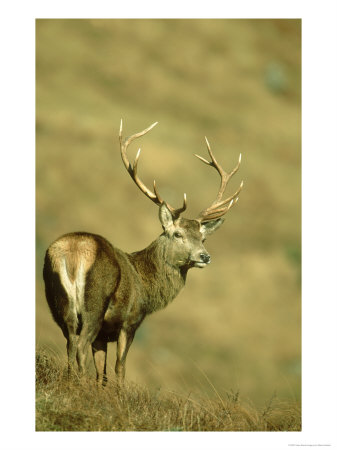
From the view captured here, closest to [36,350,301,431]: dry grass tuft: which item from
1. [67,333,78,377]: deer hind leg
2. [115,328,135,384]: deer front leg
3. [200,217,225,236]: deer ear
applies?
[67,333,78,377]: deer hind leg

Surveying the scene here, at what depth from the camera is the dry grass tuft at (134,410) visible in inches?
317

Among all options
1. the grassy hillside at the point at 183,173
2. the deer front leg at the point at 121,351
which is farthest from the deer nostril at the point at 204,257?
the grassy hillside at the point at 183,173

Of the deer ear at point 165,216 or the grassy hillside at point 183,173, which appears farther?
the grassy hillside at point 183,173

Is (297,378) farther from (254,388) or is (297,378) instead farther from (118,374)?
(118,374)

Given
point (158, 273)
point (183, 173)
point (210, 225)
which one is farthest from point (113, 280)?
point (183, 173)

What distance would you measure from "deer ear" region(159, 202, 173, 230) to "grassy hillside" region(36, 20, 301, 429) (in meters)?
15.0

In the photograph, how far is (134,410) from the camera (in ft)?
27.7

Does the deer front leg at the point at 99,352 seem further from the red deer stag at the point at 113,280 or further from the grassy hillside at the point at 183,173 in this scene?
the grassy hillside at the point at 183,173

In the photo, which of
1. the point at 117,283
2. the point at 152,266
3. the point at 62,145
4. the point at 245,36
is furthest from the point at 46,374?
the point at 245,36

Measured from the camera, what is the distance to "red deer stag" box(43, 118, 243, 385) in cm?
884

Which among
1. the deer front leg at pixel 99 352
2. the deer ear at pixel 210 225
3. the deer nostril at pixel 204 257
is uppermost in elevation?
the deer ear at pixel 210 225

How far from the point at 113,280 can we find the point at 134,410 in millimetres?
1445

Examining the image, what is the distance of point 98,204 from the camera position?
27812 mm

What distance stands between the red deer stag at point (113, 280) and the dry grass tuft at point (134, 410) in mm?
329
